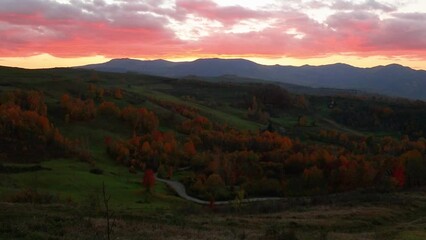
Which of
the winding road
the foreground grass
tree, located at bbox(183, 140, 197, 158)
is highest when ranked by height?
the foreground grass

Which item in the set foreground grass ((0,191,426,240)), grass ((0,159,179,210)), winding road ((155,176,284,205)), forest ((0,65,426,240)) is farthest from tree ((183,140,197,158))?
foreground grass ((0,191,426,240))

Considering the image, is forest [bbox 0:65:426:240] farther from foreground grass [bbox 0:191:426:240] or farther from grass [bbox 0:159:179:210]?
foreground grass [bbox 0:191:426:240]

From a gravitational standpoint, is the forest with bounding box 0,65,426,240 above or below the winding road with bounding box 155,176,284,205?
above

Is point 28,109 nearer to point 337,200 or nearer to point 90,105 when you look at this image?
point 90,105

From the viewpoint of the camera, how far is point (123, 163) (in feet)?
490

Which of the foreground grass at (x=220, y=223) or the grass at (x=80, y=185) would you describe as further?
the grass at (x=80, y=185)

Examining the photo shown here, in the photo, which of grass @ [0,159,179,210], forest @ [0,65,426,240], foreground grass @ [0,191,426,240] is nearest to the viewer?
foreground grass @ [0,191,426,240]

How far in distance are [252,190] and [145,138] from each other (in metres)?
56.1

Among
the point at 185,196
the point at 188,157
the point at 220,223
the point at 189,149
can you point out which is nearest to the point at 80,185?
the point at 185,196

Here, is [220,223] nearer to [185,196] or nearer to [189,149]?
[185,196]

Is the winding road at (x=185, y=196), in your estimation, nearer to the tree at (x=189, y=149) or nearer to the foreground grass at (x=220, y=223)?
the tree at (x=189, y=149)

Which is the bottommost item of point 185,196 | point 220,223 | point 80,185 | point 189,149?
point 185,196

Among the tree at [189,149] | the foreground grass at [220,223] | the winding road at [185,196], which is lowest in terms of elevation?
the winding road at [185,196]

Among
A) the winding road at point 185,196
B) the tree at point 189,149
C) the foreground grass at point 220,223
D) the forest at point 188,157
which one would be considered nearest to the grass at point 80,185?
the forest at point 188,157
